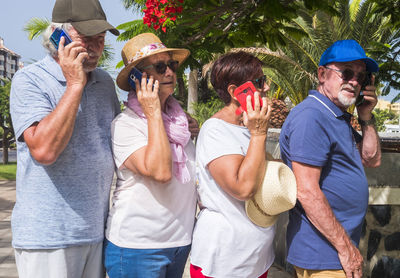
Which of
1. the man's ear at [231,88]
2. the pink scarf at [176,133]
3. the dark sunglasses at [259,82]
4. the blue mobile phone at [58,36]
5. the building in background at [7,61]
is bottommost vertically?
the building in background at [7,61]

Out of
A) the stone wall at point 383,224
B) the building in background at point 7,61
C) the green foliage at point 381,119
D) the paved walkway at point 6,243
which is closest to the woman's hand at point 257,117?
the stone wall at point 383,224

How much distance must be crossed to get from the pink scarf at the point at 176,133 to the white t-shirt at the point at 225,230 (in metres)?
0.11

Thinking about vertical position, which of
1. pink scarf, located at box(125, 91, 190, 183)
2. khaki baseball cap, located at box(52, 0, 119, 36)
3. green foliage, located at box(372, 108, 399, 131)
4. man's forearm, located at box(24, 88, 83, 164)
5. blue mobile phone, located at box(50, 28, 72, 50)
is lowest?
green foliage, located at box(372, 108, 399, 131)

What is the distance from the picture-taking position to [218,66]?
2.25m

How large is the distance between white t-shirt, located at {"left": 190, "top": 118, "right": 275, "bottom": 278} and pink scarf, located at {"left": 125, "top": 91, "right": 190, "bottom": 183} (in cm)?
11

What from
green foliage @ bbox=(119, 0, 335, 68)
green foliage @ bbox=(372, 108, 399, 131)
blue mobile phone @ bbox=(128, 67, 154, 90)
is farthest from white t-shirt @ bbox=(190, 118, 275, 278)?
green foliage @ bbox=(372, 108, 399, 131)

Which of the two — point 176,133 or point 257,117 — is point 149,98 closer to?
point 176,133

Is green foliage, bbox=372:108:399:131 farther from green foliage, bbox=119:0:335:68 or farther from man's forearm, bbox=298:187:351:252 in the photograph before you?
man's forearm, bbox=298:187:351:252

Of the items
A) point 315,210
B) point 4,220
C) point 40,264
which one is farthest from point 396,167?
point 4,220

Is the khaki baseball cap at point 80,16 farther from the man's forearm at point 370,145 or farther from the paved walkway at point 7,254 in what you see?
the paved walkway at point 7,254

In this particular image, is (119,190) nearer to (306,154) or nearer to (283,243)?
(306,154)

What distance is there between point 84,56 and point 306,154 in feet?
3.92

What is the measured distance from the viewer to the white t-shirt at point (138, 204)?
84.1 inches

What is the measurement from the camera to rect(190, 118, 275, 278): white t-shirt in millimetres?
2119
